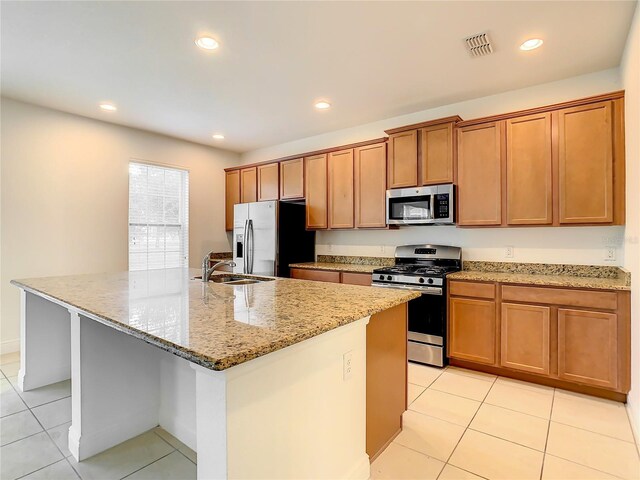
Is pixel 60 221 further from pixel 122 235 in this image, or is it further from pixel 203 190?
pixel 203 190

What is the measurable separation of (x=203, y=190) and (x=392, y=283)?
3.39m

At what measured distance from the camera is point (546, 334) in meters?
2.71

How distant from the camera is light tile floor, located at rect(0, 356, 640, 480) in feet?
5.79

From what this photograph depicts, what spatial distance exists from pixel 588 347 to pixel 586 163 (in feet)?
4.80

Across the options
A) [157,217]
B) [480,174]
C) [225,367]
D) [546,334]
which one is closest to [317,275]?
[480,174]

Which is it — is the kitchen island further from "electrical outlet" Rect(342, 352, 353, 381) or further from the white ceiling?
the white ceiling

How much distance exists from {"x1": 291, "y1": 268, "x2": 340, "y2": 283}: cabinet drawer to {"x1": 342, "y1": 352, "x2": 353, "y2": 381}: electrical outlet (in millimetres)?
2375

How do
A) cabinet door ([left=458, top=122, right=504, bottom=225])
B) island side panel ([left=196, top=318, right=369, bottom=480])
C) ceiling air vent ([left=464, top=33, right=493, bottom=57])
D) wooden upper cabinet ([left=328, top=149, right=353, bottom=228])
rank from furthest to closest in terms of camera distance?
wooden upper cabinet ([left=328, top=149, right=353, bottom=228]) < cabinet door ([left=458, top=122, right=504, bottom=225]) < ceiling air vent ([left=464, top=33, right=493, bottom=57]) < island side panel ([left=196, top=318, right=369, bottom=480])

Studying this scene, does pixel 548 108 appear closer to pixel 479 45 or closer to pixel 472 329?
pixel 479 45

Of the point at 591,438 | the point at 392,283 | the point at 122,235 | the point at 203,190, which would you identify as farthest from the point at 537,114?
the point at 122,235

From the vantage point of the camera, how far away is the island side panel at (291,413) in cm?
103

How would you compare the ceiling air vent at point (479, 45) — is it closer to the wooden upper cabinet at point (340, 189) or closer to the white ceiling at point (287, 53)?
the white ceiling at point (287, 53)

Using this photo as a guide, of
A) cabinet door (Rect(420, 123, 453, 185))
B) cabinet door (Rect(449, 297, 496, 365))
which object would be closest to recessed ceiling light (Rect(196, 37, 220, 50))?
cabinet door (Rect(420, 123, 453, 185))

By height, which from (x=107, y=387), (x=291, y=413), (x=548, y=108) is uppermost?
(x=548, y=108)
